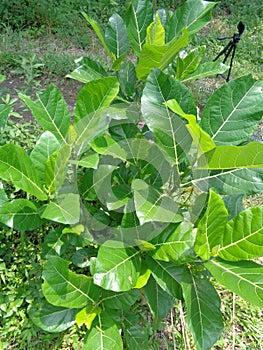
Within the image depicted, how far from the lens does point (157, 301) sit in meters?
1.19

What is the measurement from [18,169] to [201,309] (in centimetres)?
63

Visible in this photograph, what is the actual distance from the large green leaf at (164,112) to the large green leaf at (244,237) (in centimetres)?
24

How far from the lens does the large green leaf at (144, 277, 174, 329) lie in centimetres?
117

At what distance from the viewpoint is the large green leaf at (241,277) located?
932mm

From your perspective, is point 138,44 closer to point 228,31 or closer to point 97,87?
point 97,87

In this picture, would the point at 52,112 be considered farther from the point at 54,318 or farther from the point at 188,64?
the point at 54,318

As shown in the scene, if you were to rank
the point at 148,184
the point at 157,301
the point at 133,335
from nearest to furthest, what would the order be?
the point at 148,184 → the point at 157,301 → the point at 133,335

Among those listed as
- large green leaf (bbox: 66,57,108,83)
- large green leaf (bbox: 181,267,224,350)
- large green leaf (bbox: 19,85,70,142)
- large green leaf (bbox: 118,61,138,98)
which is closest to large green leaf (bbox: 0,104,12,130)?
large green leaf (bbox: 19,85,70,142)

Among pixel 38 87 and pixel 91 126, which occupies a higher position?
pixel 91 126

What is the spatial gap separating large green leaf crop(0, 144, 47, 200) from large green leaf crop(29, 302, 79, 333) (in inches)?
15.6

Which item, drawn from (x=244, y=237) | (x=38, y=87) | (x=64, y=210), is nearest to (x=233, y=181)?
(x=244, y=237)

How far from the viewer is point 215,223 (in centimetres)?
97

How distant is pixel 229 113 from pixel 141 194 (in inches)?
12.8

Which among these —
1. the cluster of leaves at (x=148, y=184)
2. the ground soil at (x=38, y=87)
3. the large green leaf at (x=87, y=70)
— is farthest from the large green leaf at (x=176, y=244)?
the ground soil at (x=38, y=87)
